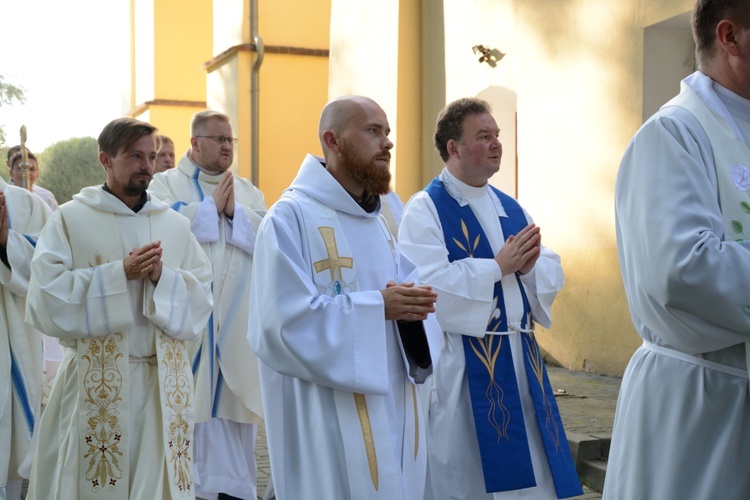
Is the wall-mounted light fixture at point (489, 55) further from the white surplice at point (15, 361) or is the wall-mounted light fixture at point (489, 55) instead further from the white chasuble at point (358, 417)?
the white chasuble at point (358, 417)

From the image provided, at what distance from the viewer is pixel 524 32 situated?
10609 millimetres

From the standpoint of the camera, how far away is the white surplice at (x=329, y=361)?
3781mm

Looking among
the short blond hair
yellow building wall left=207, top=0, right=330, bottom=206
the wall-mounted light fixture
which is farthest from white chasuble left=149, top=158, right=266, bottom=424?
yellow building wall left=207, top=0, right=330, bottom=206

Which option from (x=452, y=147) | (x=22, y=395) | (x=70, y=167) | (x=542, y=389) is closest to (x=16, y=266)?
(x=22, y=395)

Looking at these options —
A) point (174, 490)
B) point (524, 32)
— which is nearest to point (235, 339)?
point (174, 490)

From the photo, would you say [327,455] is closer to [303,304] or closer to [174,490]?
[303,304]

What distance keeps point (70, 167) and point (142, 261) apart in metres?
43.2

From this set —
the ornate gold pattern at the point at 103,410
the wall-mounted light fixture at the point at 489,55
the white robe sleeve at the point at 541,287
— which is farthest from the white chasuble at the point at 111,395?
the wall-mounted light fixture at the point at 489,55

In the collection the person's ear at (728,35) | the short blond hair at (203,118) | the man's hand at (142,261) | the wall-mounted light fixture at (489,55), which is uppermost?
the wall-mounted light fixture at (489,55)

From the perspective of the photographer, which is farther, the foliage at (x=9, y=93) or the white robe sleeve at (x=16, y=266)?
the foliage at (x=9, y=93)

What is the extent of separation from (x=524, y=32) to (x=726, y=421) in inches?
322

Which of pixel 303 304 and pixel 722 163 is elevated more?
pixel 722 163

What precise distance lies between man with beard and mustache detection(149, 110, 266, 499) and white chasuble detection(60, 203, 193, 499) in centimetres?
139

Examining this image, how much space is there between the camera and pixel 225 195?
7.04 m
